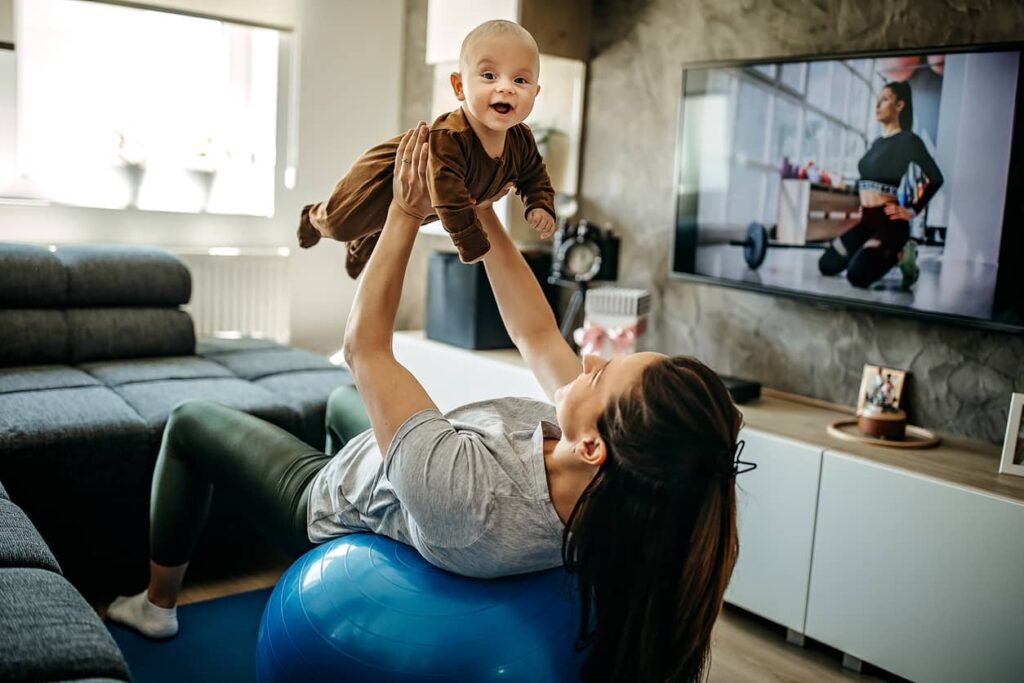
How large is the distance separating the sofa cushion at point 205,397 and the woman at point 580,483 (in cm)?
103

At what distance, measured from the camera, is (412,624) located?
1.40 m

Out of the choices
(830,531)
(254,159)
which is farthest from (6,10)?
(830,531)

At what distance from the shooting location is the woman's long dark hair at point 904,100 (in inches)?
99.6

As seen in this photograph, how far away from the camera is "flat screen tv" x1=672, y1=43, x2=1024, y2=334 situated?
238 cm

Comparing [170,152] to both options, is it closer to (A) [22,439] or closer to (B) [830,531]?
(A) [22,439]

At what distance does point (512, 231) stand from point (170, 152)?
1494 millimetres

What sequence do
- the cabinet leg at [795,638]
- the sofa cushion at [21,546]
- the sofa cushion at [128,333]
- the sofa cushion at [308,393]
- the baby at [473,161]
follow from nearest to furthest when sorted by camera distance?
the baby at [473,161], the sofa cushion at [21,546], the cabinet leg at [795,638], the sofa cushion at [308,393], the sofa cushion at [128,333]

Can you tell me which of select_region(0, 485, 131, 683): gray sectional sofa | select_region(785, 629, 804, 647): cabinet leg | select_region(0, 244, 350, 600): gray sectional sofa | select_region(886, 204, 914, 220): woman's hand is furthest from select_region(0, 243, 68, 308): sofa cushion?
select_region(886, 204, 914, 220): woman's hand

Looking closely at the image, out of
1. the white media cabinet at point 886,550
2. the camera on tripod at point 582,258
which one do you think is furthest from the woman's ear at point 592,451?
the camera on tripod at point 582,258

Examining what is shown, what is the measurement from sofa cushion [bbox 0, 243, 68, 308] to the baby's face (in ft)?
6.76

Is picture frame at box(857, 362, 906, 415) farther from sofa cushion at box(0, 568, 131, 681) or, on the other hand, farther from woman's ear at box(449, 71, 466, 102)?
sofa cushion at box(0, 568, 131, 681)

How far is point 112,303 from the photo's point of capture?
10.2ft

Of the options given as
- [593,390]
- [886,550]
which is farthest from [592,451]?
[886,550]

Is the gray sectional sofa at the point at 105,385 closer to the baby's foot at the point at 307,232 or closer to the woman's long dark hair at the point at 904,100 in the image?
the baby's foot at the point at 307,232
